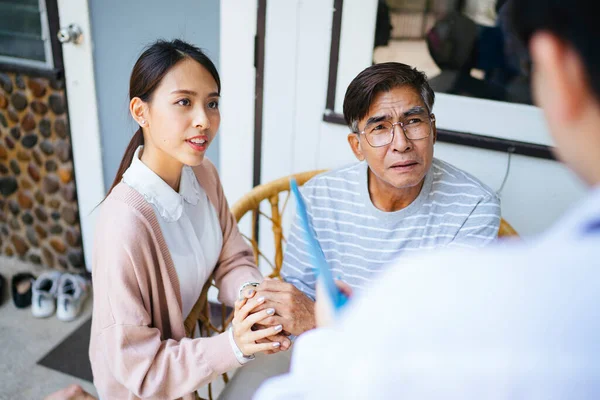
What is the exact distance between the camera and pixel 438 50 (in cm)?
160

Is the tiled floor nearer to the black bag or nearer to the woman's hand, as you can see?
the woman's hand

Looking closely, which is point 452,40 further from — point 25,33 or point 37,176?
point 37,176

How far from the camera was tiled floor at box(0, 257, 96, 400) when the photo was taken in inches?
74.6

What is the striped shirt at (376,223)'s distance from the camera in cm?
131

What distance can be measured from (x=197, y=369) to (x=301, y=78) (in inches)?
45.7

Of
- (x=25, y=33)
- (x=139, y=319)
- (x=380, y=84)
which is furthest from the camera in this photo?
(x=25, y=33)

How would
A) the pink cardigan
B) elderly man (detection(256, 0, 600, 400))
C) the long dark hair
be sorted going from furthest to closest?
1. the long dark hair
2. the pink cardigan
3. elderly man (detection(256, 0, 600, 400))

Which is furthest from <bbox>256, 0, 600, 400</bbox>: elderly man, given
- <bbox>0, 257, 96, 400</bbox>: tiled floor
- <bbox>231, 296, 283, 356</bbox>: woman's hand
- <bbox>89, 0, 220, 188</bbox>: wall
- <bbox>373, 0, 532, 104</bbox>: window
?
<bbox>0, 257, 96, 400</bbox>: tiled floor

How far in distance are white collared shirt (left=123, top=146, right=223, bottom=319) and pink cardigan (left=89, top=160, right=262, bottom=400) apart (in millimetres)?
46

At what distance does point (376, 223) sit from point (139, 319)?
665 millimetres

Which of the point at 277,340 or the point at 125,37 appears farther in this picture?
the point at 125,37

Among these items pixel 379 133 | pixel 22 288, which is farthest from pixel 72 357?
pixel 379 133

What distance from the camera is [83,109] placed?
219 centimetres

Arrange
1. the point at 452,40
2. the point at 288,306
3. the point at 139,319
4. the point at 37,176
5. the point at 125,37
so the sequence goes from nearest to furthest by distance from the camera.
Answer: the point at 139,319
the point at 288,306
the point at 452,40
the point at 125,37
the point at 37,176
